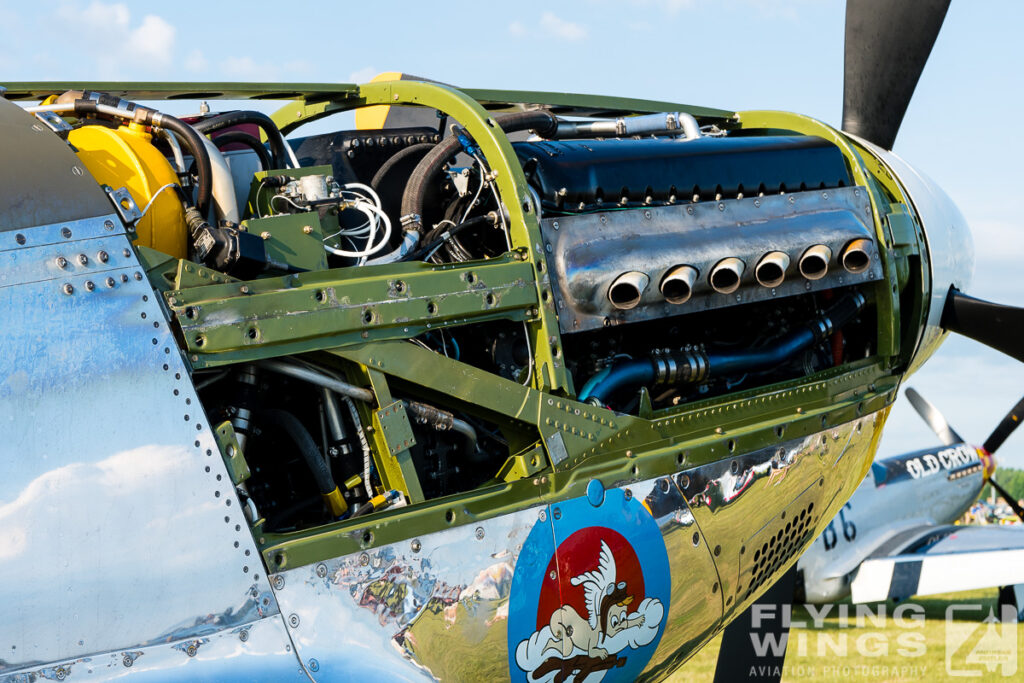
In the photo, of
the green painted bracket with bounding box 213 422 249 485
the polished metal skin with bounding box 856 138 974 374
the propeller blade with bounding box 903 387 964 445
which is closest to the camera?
the green painted bracket with bounding box 213 422 249 485

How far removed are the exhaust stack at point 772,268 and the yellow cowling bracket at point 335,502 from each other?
2073 mm

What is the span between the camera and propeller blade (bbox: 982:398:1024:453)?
12.9m

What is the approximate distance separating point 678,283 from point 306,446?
1647 mm

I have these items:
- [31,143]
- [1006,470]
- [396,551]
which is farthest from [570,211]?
[1006,470]

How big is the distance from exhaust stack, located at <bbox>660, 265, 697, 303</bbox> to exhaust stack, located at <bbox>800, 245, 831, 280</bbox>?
689mm

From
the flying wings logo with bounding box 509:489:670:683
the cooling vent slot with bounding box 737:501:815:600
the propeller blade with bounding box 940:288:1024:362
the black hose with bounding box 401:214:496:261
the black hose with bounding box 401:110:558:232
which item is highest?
the black hose with bounding box 401:110:558:232

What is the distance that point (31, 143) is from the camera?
3.04 meters

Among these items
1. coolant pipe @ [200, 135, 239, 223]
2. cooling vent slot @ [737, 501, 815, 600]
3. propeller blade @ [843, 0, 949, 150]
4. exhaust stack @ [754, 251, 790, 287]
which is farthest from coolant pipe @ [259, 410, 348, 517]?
propeller blade @ [843, 0, 949, 150]

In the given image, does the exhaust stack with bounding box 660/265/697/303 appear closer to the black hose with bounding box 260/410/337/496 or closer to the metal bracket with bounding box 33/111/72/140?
the black hose with bounding box 260/410/337/496

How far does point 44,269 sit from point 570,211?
2095mm

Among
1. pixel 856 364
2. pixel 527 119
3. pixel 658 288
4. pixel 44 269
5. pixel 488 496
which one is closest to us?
pixel 44 269

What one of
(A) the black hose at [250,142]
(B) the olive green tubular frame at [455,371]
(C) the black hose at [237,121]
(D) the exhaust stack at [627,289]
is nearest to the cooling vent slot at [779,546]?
(B) the olive green tubular frame at [455,371]

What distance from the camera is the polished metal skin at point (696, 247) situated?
3982mm

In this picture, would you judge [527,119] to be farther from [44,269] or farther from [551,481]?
[44,269]
